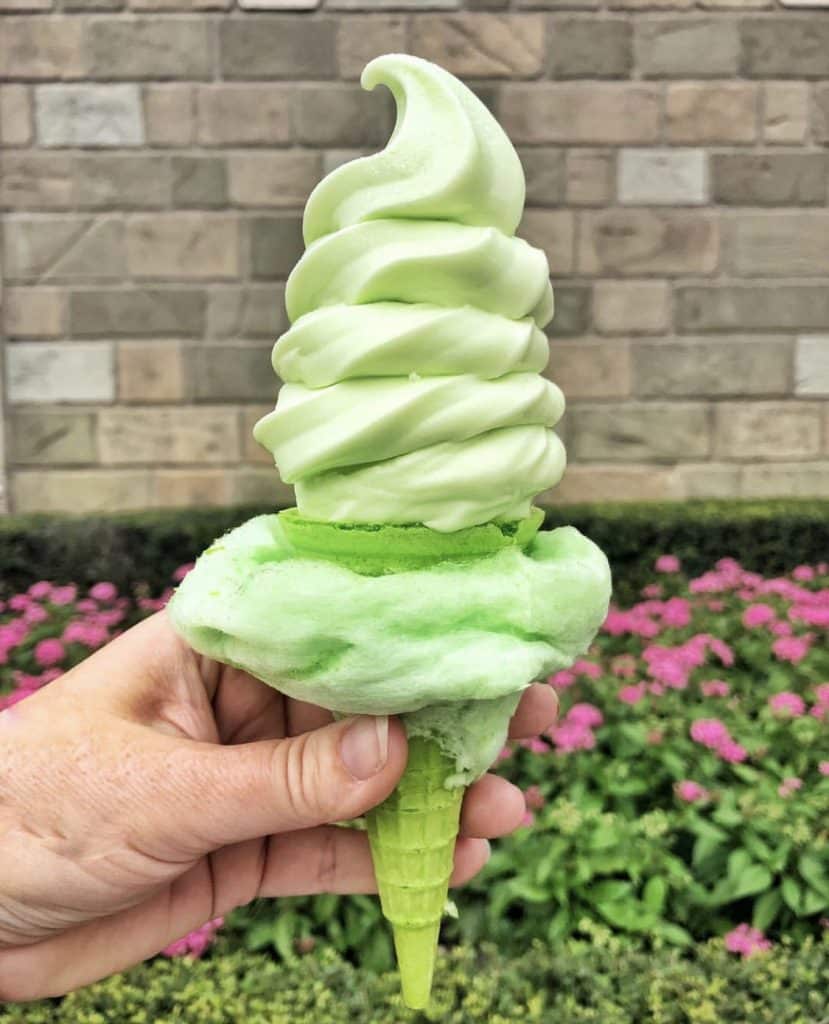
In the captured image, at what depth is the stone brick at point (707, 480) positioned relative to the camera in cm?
557

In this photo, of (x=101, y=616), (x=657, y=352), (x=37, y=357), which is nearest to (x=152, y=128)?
(x=37, y=357)

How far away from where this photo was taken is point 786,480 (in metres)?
5.63

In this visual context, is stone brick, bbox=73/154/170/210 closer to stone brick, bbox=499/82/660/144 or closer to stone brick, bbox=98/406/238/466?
stone brick, bbox=98/406/238/466

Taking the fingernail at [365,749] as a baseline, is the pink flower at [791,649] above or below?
below

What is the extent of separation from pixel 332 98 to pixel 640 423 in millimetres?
2694

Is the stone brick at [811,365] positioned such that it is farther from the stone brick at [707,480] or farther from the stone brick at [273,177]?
the stone brick at [273,177]

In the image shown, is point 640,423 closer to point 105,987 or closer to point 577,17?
point 577,17

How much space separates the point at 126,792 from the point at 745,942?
1892 mm

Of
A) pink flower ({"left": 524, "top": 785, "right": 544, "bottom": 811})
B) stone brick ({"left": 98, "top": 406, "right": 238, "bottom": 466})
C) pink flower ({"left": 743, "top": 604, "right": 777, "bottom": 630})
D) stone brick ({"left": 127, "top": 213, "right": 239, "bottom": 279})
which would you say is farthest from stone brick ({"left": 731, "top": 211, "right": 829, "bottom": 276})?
pink flower ({"left": 524, "top": 785, "right": 544, "bottom": 811})

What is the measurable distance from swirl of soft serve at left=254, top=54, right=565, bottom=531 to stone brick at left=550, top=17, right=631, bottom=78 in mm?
3903

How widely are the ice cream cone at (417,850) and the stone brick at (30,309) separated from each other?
14.3 feet

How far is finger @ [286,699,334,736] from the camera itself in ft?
7.65

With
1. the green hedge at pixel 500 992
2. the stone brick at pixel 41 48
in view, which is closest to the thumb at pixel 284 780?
the green hedge at pixel 500 992

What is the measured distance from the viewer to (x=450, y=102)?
5.45 feet
